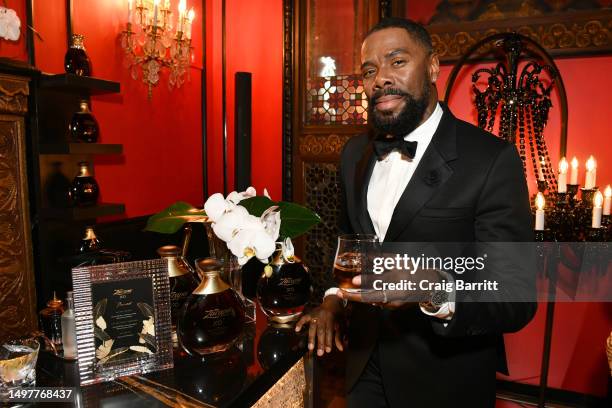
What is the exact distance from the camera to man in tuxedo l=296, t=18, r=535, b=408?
132 cm

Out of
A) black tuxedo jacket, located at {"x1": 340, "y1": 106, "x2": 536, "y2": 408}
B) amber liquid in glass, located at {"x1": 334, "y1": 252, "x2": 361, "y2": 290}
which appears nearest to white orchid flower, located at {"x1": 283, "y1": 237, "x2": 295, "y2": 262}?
black tuxedo jacket, located at {"x1": 340, "y1": 106, "x2": 536, "y2": 408}

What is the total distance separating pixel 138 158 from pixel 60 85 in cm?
97

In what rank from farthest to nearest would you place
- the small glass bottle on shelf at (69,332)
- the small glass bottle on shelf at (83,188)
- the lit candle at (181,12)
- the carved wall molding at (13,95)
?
the lit candle at (181,12)
the small glass bottle on shelf at (83,188)
the carved wall molding at (13,95)
the small glass bottle on shelf at (69,332)

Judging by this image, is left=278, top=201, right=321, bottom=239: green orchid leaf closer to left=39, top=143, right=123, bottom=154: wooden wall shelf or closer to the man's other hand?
the man's other hand

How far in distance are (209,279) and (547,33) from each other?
106 inches

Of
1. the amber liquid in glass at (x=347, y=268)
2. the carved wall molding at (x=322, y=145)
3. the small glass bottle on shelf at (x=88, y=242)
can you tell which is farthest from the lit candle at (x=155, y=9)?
the amber liquid in glass at (x=347, y=268)

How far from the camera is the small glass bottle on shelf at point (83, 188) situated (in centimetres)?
261

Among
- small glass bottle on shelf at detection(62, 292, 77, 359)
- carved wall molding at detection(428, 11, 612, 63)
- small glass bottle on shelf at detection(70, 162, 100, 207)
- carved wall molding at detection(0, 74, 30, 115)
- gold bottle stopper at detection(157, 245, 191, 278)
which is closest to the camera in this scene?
small glass bottle on shelf at detection(62, 292, 77, 359)

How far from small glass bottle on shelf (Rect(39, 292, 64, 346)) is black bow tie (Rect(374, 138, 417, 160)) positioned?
1.07 meters

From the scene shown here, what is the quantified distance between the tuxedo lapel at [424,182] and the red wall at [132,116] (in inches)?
89.8

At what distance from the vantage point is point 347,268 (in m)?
1.04

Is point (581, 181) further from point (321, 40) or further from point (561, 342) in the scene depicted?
point (321, 40)

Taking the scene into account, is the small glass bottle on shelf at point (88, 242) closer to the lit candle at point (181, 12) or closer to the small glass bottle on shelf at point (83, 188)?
the small glass bottle on shelf at point (83, 188)

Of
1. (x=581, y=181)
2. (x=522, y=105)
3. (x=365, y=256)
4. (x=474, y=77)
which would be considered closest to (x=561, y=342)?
(x=581, y=181)
